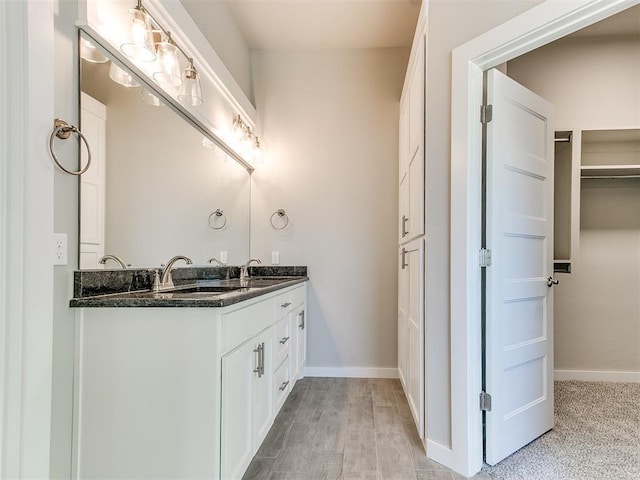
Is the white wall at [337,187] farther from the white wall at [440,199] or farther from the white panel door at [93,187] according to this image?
the white panel door at [93,187]

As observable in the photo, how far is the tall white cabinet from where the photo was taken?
201 centimetres

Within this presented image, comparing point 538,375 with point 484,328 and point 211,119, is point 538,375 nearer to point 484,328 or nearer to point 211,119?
point 484,328

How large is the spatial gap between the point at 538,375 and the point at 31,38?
2.73 m

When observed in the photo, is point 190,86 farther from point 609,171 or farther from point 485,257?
point 609,171

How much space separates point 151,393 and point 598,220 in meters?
3.50

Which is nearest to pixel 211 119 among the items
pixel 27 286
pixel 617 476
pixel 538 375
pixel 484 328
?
pixel 27 286

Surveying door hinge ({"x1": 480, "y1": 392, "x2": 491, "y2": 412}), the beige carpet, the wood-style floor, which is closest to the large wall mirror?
the wood-style floor

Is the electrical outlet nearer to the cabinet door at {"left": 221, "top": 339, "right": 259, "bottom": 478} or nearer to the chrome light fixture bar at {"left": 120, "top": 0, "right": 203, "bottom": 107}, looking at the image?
the cabinet door at {"left": 221, "top": 339, "right": 259, "bottom": 478}

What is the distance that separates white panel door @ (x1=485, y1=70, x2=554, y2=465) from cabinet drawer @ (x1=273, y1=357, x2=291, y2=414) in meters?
1.12

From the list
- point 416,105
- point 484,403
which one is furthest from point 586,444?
point 416,105

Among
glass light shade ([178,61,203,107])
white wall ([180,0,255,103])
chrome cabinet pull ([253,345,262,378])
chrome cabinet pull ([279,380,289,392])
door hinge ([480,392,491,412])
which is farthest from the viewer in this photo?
white wall ([180,0,255,103])

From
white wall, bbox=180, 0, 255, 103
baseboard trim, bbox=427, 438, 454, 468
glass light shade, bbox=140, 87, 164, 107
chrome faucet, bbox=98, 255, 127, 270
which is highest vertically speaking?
white wall, bbox=180, 0, 255, 103

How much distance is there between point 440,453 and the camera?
1.83 meters

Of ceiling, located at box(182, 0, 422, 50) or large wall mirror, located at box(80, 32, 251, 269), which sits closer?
large wall mirror, located at box(80, 32, 251, 269)
